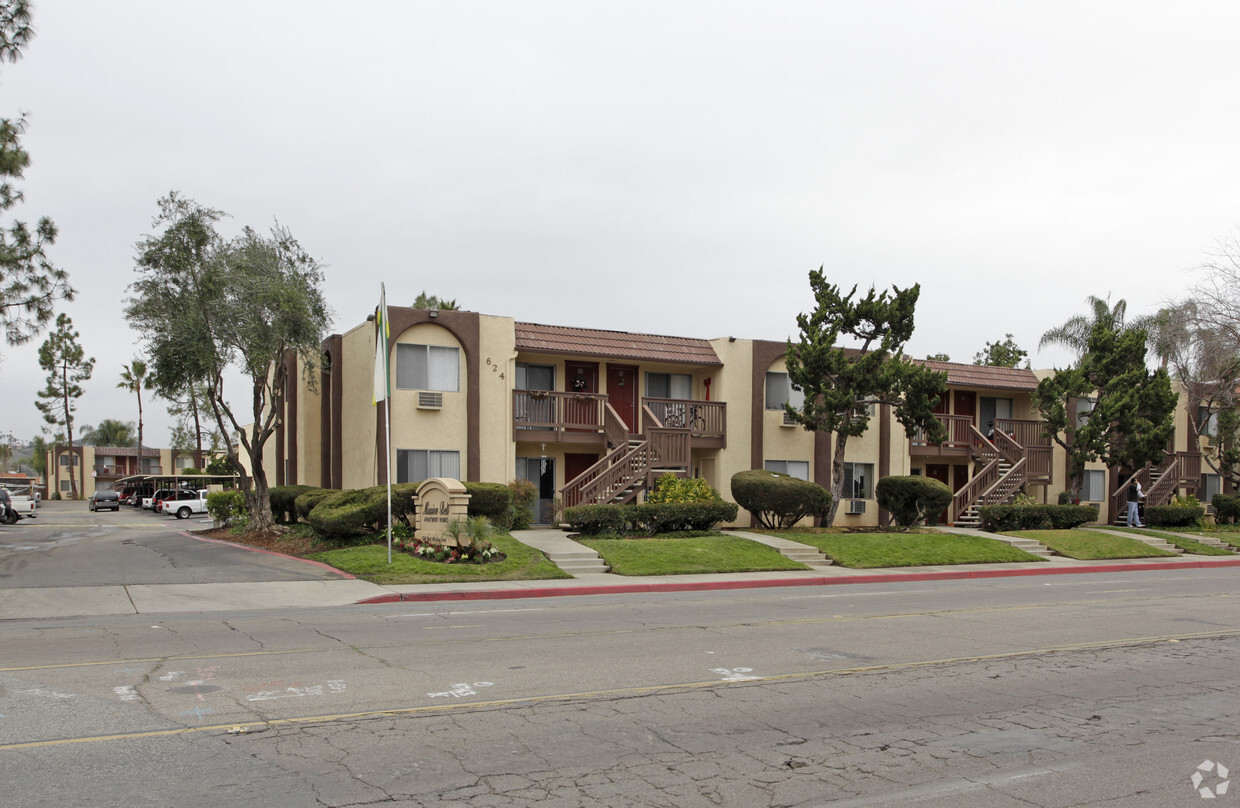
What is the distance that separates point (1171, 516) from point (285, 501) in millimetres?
32150

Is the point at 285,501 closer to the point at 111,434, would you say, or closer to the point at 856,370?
the point at 856,370

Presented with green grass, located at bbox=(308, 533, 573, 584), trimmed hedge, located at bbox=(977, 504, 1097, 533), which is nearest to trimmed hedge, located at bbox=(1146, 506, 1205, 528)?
trimmed hedge, located at bbox=(977, 504, 1097, 533)

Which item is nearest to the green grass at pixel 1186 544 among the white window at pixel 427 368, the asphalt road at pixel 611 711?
the asphalt road at pixel 611 711

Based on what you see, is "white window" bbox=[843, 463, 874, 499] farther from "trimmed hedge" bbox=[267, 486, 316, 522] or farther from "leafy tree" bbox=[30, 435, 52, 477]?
"leafy tree" bbox=[30, 435, 52, 477]

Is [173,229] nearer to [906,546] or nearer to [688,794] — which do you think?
[906,546]

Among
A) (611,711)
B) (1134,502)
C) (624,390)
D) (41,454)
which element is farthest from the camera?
(41,454)

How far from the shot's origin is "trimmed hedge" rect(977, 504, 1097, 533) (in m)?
30.3

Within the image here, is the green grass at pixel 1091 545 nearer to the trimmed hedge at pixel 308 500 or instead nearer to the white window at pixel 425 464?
the white window at pixel 425 464

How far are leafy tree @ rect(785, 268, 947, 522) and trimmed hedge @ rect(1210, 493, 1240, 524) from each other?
18.5 m

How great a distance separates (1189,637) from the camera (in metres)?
12.3

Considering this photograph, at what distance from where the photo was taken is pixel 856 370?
27047 mm

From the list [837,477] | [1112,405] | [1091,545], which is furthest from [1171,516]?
[837,477]

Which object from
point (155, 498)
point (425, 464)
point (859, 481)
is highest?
point (425, 464)

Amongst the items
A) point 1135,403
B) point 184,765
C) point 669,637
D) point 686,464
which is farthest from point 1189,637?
point 1135,403
